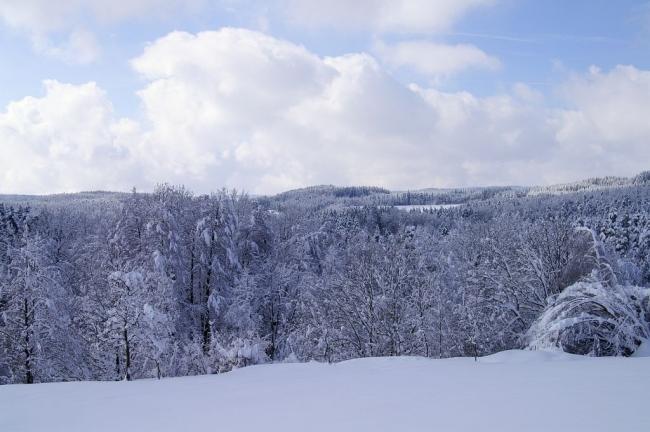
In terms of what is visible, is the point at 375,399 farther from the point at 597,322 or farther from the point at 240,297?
the point at 240,297

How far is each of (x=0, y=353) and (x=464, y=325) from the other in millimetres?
22530

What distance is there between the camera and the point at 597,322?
1281 cm

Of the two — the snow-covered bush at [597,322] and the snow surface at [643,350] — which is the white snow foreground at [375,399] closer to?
the snow-covered bush at [597,322]

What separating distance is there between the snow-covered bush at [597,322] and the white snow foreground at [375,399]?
1.79 m

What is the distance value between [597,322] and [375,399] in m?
8.62

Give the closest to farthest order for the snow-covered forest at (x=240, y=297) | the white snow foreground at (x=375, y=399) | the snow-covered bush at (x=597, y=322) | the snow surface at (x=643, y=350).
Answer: the white snow foreground at (x=375, y=399) → the snow surface at (x=643, y=350) → the snow-covered bush at (x=597, y=322) → the snow-covered forest at (x=240, y=297)

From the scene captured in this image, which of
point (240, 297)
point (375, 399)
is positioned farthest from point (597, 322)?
point (240, 297)

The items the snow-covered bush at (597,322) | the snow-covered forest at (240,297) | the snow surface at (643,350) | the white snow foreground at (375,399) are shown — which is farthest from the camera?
the snow-covered forest at (240,297)

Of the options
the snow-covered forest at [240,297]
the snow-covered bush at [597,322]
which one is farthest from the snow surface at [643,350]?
the snow-covered forest at [240,297]

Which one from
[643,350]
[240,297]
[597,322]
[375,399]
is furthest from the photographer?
[240,297]

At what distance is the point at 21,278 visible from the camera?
19875 mm

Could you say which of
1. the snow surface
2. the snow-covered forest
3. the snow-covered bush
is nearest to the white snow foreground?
the snow-covered bush

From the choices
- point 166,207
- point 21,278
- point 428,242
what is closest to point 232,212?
point 166,207

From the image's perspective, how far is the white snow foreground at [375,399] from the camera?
20.3ft
